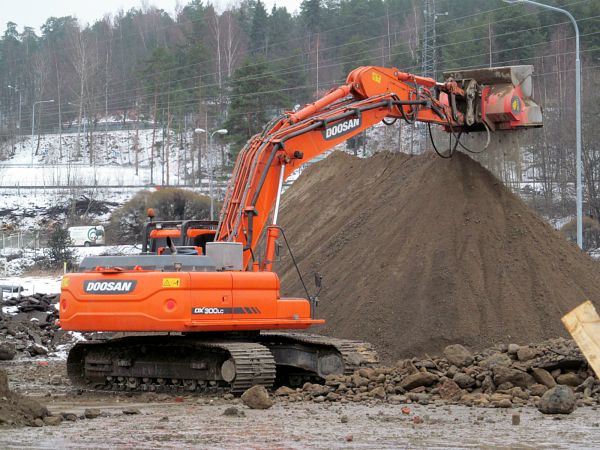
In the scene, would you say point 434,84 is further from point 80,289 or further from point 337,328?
point 80,289

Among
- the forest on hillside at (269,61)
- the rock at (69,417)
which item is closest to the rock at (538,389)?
the rock at (69,417)

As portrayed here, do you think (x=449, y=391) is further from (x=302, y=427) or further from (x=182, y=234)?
(x=182, y=234)

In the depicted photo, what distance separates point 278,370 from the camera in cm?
1608

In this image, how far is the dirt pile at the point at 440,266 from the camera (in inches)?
711

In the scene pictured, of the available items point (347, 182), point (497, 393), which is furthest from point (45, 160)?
point (497, 393)

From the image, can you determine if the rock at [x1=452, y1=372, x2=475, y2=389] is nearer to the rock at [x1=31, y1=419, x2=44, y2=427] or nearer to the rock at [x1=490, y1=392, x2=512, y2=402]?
the rock at [x1=490, y1=392, x2=512, y2=402]

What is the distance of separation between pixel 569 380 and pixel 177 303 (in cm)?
530

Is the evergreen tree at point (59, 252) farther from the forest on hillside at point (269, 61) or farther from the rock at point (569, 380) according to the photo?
the rock at point (569, 380)

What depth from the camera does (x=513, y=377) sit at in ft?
46.2

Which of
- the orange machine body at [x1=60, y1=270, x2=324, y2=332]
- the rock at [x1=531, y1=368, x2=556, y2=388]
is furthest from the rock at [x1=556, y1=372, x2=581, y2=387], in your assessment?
the orange machine body at [x1=60, y1=270, x2=324, y2=332]

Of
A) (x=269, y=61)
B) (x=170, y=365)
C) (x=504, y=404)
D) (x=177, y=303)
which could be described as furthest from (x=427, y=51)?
(x=504, y=404)

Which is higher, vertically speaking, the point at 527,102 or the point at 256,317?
the point at 527,102

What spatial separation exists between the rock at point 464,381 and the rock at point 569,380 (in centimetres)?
116

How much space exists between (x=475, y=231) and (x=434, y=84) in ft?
9.32
